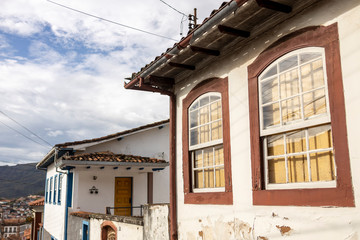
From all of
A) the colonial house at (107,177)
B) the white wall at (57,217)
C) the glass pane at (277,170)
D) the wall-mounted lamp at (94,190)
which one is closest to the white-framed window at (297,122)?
the glass pane at (277,170)

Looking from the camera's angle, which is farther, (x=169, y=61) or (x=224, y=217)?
(x=169, y=61)

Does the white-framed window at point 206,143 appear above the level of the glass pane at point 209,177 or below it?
above

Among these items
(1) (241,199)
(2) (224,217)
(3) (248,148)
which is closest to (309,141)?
(3) (248,148)

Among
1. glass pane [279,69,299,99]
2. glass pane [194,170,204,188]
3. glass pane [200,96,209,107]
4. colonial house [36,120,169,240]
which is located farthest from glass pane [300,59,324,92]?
colonial house [36,120,169,240]

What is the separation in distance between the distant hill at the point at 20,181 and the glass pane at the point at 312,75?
99.0m

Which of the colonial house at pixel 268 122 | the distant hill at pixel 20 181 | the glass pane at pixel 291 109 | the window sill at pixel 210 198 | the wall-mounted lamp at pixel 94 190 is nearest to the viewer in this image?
the colonial house at pixel 268 122

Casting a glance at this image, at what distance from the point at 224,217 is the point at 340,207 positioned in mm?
2172

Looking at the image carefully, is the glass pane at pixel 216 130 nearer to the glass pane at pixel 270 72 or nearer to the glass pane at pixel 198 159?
the glass pane at pixel 198 159

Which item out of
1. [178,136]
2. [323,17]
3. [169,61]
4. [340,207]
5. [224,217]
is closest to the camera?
→ [340,207]

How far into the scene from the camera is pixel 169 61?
6629 millimetres

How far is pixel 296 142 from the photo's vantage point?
4.78 m

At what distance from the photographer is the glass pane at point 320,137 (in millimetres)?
4332

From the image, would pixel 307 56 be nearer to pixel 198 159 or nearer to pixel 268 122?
pixel 268 122

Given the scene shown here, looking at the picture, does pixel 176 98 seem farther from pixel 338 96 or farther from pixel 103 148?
pixel 103 148
